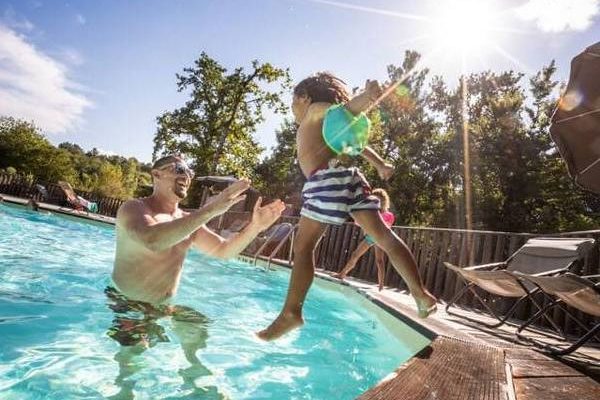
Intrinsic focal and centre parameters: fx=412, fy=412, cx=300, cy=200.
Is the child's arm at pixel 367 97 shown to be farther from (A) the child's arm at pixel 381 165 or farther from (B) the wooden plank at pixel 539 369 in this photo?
(B) the wooden plank at pixel 539 369

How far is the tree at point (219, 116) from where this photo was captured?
29000mm

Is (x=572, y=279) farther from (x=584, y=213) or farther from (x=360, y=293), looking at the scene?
(x=584, y=213)

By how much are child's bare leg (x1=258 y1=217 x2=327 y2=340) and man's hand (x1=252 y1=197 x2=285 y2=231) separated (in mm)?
609

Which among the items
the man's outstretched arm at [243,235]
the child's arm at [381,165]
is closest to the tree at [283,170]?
the man's outstretched arm at [243,235]

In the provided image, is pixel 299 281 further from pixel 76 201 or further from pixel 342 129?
pixel 76 201

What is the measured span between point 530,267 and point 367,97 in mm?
3955

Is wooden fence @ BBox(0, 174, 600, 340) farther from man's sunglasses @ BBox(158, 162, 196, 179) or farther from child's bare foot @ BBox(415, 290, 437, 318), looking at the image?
man's sunglasses @ BBox(158, 162, 196, 179)

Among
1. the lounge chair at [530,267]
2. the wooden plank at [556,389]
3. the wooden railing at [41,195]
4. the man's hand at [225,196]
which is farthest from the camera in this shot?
the wooden railing at [41,195]

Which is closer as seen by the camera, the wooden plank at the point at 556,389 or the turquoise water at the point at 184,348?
the wooden plank at the point at 556,389

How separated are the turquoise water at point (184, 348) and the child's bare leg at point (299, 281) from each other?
0.58m

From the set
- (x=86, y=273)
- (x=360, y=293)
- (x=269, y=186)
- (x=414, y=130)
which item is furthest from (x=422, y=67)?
(x=86, y=273)

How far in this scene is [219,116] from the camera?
29.8m

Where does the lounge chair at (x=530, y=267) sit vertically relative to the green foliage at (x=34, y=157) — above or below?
below

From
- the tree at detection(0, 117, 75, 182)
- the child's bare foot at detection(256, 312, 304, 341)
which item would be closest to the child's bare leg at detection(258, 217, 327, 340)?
the child's bare foot at detection(256, 312, 304, 341)
